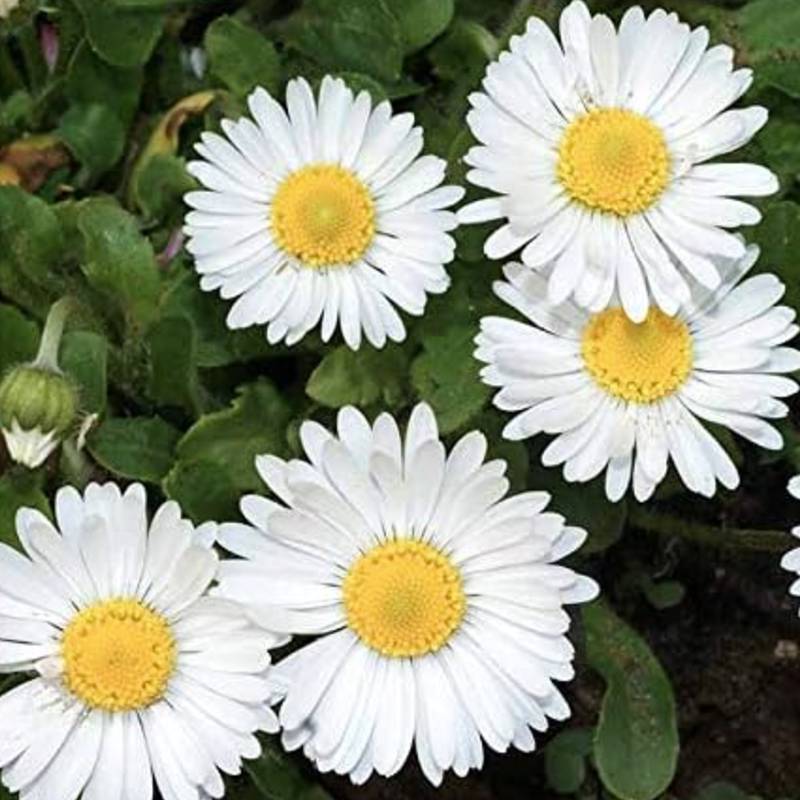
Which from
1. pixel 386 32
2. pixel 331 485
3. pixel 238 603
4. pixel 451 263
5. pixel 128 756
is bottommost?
pixel 128 756

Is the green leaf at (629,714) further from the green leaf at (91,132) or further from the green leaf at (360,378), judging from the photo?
the green leaf at (91,132)

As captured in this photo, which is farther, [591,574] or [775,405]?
[591,574]

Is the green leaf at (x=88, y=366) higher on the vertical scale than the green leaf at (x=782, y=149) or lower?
lower

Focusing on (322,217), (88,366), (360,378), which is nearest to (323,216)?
(322,217)

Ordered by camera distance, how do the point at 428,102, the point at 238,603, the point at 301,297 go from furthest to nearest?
the point at 428,102
the point at 301,297
the point at 238,603

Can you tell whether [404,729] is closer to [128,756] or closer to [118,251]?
[128,756]

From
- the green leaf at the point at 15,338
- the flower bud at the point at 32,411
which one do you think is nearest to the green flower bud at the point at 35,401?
the flower bud at the point at 32,411

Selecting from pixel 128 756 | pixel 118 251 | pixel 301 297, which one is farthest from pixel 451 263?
pixel 128 756
